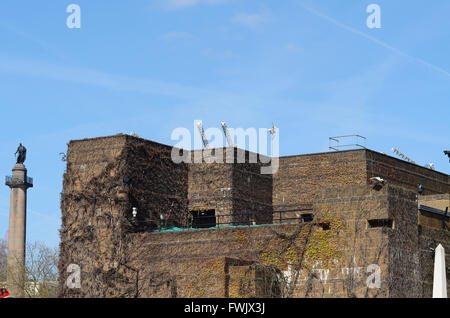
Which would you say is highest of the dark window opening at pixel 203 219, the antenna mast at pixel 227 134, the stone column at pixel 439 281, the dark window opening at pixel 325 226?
the antenna mast at pixel 227 134

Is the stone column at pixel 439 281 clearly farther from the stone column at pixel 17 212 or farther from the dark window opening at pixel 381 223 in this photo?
the stone column at pixel 17 212

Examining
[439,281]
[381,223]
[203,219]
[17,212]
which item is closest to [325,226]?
[381,223]

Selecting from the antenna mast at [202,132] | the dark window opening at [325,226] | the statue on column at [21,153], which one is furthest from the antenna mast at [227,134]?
the statue on column at [21,153]

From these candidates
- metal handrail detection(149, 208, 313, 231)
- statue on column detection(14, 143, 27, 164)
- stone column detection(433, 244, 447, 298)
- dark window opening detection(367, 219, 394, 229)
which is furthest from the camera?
statue on column detection(14, 143, 27, 164)

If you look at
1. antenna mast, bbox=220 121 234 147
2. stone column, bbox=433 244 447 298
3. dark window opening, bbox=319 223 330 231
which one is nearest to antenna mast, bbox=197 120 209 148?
antenna mast, bbox=220 121 234 147

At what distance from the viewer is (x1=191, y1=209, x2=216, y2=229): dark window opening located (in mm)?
55750

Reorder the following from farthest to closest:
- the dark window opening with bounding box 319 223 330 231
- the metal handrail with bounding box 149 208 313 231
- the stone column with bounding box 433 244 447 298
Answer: the metal handrail with bounding box 149 208 313 231
the dark window opening with bounding box 319 223 330 231
the stone column with bounding box 433 244 447 298

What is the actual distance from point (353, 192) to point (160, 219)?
13.5m

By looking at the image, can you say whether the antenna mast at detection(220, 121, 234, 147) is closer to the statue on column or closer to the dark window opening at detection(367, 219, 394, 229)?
the dark window opening at detection(367, 219, 394, 229)

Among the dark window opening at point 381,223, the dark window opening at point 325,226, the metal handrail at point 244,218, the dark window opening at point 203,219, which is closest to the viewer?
the dark window opening at point 381,223

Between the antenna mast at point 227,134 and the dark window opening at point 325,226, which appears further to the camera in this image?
the antenna mast at point 227,134

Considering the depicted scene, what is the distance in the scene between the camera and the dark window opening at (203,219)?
55.8 m
